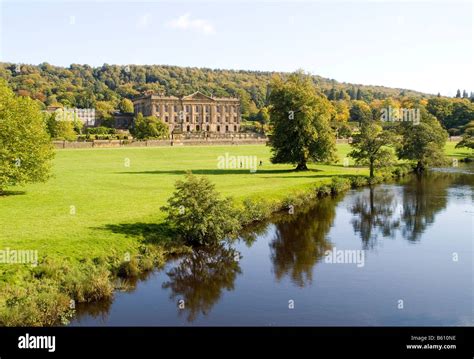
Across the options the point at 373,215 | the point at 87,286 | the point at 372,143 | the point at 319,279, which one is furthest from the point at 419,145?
the point at 87,286

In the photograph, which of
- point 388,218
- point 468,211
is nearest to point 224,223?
point 388,218

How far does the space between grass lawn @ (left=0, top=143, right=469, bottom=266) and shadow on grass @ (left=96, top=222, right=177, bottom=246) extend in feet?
0.65

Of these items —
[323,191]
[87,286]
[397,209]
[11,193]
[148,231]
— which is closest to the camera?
[87,286]

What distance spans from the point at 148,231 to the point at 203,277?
15.8 feet

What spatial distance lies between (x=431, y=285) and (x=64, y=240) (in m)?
15.1

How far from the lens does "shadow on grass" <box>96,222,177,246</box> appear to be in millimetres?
24188

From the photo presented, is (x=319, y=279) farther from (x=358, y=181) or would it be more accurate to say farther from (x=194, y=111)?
(x=194, y=111)

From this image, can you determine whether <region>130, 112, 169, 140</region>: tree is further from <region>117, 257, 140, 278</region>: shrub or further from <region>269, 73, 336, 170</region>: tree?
<region>117, 257, 140, 278</region>: shrub

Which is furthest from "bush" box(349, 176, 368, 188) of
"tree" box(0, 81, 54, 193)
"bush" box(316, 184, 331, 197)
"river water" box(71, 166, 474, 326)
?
"tree" box(0, 81, 54, 193)

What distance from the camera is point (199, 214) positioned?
2456 cm

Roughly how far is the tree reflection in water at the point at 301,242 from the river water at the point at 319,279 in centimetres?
5

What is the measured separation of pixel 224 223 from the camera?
25.4m

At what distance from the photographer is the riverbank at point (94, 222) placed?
17.9m
